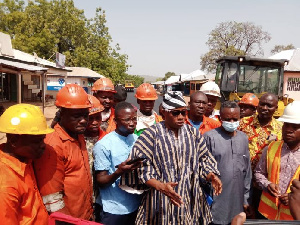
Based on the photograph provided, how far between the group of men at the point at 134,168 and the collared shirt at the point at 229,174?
1 cm

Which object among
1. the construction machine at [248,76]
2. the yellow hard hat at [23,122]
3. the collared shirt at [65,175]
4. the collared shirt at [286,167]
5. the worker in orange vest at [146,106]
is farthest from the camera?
the construction machine at [248,76]

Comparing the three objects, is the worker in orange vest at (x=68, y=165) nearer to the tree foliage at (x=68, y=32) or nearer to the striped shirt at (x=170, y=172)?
the striped shirt at (x=170, y=172)

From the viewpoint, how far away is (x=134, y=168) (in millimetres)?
2406

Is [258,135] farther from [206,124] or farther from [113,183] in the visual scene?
[113,183]

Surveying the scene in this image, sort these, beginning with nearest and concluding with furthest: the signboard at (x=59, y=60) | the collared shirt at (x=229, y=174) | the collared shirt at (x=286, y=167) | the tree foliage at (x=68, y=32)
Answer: the collared shirt at (x=286, y=167), the collared shirt at (x=229, y=174), the signboard at (x=59, y=60), the tree foliage at (x=68, y=32)

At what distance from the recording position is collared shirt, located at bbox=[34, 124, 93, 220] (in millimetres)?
2084

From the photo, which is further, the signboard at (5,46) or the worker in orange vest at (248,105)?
the signboard at (5,46)

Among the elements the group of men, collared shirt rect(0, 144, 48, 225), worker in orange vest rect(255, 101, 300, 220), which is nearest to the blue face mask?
the group of men

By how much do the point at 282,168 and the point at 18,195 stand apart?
7.35 ft

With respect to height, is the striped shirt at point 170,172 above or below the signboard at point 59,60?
below

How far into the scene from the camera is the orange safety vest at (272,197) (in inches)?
102

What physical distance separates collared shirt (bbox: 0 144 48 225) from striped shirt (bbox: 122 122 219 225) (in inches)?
33.7

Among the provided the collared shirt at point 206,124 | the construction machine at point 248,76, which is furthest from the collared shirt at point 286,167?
the construction machine at point 248,76

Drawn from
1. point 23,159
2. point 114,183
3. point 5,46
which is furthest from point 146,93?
point 5,46
